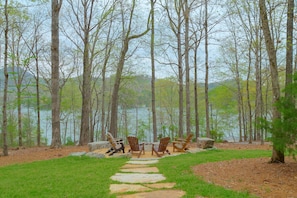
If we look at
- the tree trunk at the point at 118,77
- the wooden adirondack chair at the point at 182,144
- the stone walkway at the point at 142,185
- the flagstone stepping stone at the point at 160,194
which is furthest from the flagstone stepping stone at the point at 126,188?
the tree trunk at the point at 118,77

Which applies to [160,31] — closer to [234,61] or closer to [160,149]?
[234,61]

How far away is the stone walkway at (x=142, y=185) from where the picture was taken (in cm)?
427

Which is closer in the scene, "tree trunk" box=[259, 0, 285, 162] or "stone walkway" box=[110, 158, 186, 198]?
"stone walkway" box=[110, 158, 186, 198]

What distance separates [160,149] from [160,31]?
9.46m

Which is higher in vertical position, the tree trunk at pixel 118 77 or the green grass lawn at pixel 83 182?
the tree trunk at pixel 118 77

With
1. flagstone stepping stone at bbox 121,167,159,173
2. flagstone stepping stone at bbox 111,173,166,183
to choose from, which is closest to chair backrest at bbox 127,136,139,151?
flagstone stepping stone at bbox 121,167,159,173

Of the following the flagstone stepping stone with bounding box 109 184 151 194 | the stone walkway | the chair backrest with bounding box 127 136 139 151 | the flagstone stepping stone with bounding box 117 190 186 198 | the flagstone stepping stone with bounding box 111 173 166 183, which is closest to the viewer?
the flagstone stepping stone with bounding box 117 190 186 198

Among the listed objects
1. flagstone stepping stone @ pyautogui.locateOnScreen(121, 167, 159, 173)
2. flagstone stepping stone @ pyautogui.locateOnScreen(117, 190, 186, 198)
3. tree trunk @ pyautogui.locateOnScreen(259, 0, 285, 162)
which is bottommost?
flagstone stepping stone @ pyautogui.locateOnScreen(121, 167, 159, 173)

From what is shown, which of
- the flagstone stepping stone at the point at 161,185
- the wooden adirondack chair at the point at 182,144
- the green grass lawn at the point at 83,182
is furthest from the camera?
the wooden adirondack chair at the point at 182,144

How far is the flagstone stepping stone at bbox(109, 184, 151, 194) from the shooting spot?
4527mm

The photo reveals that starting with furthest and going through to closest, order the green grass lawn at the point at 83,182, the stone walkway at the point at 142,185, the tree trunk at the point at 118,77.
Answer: the tree trunk at the point at 118,77
the green grass lawn at the point at 83,182
the stone walkway at the point at 142,185

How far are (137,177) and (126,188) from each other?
37.6 inches

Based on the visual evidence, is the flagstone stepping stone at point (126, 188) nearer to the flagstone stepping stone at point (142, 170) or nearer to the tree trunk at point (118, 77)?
the flagstone stepping stone at point (142, 170)

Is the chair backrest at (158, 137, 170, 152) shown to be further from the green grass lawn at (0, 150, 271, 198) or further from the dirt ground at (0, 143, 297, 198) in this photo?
the dirt ground at (0, 143, 297, 198)
